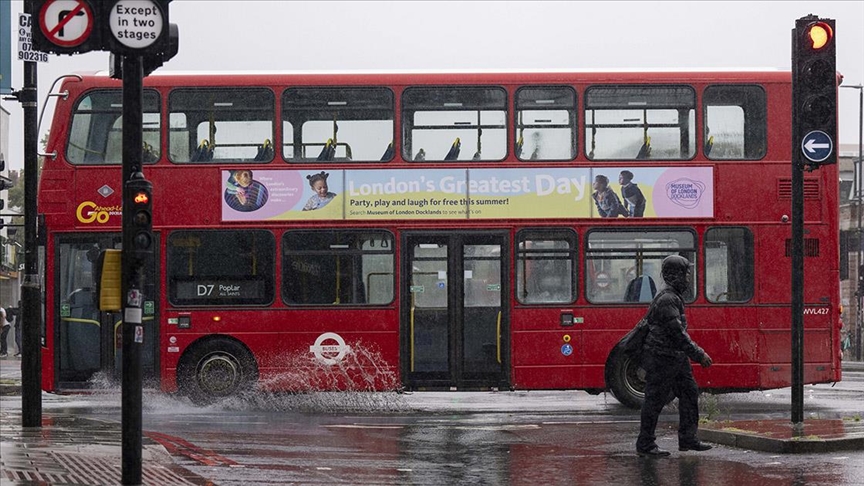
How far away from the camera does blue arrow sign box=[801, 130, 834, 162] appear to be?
13.8 metres

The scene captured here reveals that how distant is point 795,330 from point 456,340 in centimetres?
574

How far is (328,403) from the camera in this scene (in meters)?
19.5

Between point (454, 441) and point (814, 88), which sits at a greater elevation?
point (814, 88)

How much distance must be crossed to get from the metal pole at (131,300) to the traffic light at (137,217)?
14mm

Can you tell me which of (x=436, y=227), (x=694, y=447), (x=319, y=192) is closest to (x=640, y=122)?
(x=436, y=227)

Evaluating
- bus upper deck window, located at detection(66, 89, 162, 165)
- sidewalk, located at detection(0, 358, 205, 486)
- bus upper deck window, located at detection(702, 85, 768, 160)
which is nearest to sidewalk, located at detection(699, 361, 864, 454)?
bus upper deck window, located at detection(702, 85, 768, 160)

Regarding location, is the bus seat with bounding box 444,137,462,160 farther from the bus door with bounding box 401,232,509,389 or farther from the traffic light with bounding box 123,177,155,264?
the traffic light with bounding box 123,177,155,264

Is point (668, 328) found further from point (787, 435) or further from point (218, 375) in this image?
point (218, 375)

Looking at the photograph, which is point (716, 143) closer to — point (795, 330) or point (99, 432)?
point (795, 330)

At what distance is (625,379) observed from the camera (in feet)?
61.7

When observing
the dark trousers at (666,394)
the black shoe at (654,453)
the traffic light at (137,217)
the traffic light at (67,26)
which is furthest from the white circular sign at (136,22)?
the black shoe at (654,453)

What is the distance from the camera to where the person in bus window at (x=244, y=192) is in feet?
61.5

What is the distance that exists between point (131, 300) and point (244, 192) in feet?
28.4

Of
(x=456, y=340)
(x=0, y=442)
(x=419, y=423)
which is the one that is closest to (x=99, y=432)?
(x=0, y=442)
